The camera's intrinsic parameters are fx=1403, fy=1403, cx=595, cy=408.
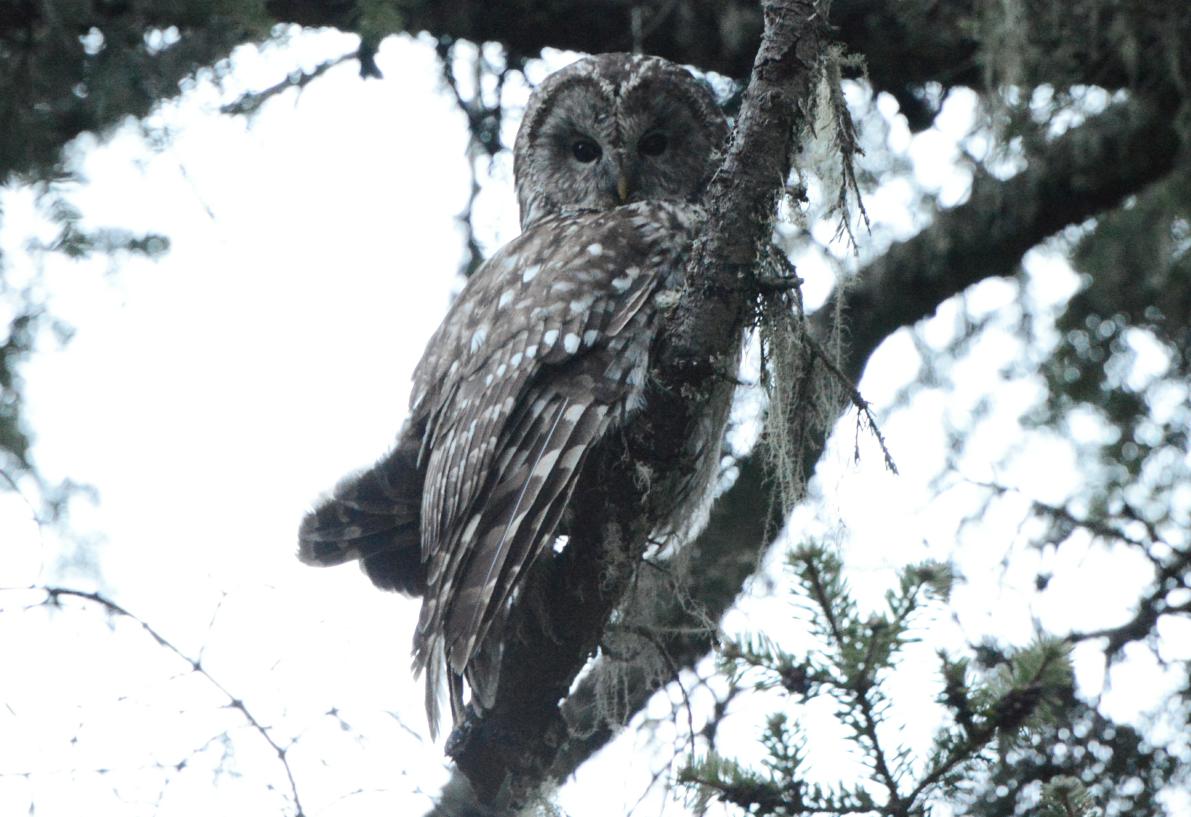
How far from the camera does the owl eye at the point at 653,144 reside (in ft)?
14.6

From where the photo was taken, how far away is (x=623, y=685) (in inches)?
145

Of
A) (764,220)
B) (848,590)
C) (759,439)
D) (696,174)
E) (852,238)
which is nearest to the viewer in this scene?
(848,590)

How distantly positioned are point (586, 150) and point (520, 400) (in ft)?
4.55

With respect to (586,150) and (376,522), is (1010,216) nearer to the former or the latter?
(586,150)

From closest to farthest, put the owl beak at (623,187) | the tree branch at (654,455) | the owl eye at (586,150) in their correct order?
1. the tree branch at (654,455)
2. the owl beak at (623,187)
3. the owl eye at (586,150)

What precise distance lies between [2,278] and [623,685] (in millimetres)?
2167

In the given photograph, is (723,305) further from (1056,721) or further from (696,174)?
(696,174)

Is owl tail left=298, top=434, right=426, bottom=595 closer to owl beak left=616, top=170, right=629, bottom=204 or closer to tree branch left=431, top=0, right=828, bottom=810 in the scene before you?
tree branch left=431, top=0, right=828, bottom=810

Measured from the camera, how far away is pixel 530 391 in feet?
11.4

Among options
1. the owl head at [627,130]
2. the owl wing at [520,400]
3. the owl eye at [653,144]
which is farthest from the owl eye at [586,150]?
the owl wing at [520,400]

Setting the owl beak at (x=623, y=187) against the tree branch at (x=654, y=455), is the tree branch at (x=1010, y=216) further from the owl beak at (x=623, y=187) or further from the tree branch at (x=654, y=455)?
the tree branch at (x=654, y=455)

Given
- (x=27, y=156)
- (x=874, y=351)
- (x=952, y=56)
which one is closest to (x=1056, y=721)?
(x=874, y=351)

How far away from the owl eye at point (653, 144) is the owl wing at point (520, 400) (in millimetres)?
524

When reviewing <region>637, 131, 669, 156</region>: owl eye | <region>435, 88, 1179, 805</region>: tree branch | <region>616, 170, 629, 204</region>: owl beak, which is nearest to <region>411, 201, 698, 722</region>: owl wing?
<region>616, 170, 629, 204</region>: owl beak
